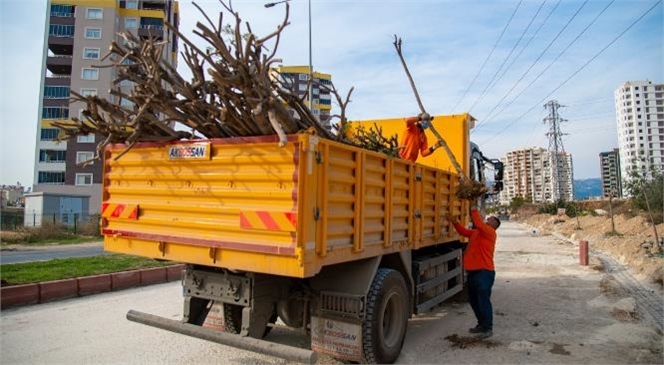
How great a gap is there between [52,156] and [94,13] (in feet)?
50.4

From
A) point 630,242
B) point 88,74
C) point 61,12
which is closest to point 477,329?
point 630,242

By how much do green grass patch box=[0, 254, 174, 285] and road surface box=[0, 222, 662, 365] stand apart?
128 cm

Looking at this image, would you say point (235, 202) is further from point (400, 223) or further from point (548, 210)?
point (548, 210)

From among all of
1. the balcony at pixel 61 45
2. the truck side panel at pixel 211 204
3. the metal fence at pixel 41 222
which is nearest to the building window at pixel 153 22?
the balcony at pixel 61 45

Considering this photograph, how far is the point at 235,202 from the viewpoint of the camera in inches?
160

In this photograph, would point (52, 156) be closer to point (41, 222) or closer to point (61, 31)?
point (61, 31)

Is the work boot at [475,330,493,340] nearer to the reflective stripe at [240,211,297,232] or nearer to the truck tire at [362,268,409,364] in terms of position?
the truck tire at [362,268,409,364]

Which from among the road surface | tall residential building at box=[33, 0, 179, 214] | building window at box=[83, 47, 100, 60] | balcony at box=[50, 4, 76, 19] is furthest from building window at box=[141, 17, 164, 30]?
the road surface

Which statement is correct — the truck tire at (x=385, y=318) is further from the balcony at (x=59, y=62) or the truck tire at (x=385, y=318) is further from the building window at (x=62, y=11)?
the building window at (x=62, y=11)

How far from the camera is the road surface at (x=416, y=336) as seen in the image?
16.6ft

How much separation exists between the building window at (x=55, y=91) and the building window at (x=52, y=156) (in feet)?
18.4

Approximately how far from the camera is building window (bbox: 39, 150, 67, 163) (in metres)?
46.4

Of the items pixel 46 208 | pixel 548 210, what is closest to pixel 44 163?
pixel 46 208

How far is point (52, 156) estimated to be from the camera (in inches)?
1845
